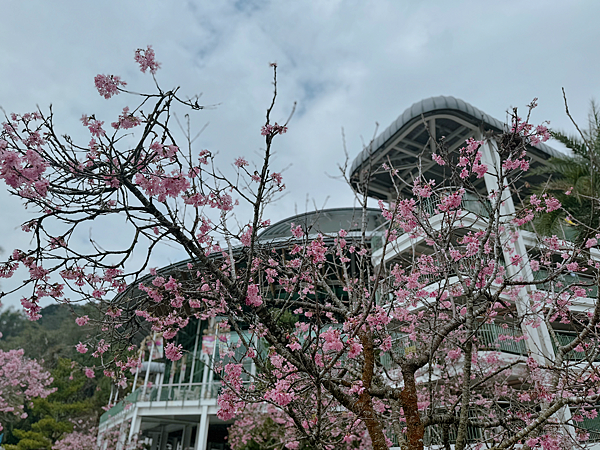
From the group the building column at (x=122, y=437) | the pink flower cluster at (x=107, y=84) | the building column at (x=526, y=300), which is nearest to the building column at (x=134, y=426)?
the building column at (x=122, y=437)

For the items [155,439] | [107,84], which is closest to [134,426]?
[155,439]

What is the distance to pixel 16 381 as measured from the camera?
19.2m

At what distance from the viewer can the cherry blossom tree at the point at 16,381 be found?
1875 centimetres

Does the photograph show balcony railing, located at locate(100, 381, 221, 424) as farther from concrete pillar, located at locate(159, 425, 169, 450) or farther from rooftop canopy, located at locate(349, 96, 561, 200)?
rooftop canopy, located at locate(349, 96, 561, 200)

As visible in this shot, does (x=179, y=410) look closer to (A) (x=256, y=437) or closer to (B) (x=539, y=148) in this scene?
(A) (x=256, y=437)

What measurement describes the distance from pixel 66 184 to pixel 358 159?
39.9ft

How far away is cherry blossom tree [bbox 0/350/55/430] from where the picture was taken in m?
18.8

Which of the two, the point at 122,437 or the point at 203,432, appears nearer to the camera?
the point at 203,432

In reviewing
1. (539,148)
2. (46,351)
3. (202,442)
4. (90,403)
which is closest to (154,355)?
(202,442)

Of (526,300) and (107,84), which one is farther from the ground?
(526,300)

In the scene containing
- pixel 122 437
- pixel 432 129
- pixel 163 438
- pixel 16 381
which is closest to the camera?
pixel 432 129

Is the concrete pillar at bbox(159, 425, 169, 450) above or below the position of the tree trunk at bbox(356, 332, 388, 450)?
above

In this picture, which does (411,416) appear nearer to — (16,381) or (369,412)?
(369,412)

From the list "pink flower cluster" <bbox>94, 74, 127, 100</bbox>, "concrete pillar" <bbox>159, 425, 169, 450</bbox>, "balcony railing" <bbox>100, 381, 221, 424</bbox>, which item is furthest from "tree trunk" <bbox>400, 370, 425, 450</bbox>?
"concrete pillar" <bbox>159, 425, 169, 450</bbox>
